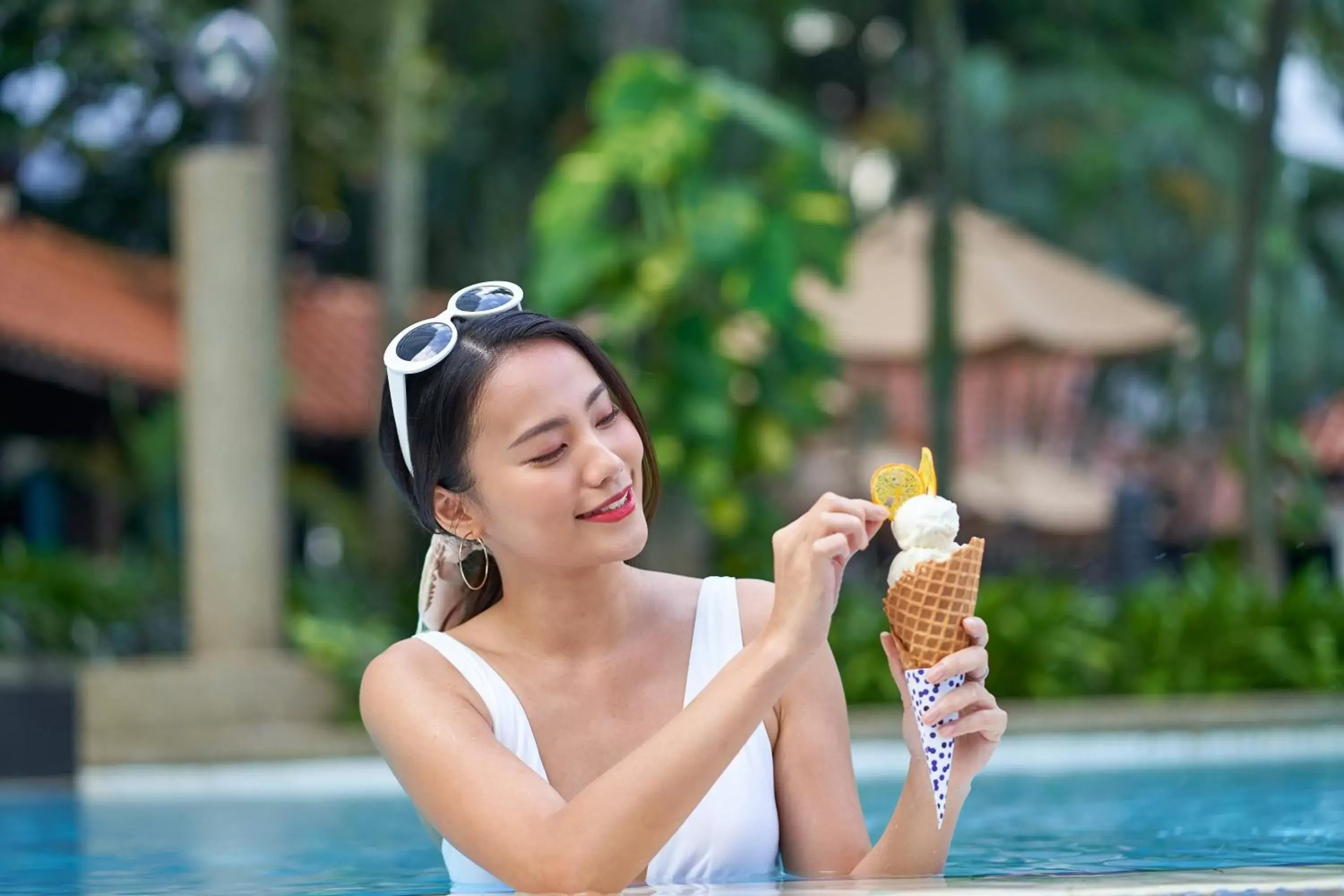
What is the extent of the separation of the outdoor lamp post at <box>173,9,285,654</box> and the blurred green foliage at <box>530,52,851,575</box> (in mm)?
1819

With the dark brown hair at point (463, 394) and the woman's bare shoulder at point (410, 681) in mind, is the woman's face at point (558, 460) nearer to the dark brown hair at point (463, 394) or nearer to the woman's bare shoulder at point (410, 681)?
the dark brown hair at point (463, 394)

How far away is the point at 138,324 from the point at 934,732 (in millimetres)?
15130

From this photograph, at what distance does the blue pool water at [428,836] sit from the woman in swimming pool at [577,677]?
0.49 metres

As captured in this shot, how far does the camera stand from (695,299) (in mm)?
10758

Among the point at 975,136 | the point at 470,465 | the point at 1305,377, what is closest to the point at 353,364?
the point at 975,136

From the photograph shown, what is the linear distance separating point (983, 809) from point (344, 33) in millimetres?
11194

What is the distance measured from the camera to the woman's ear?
270 centimetres

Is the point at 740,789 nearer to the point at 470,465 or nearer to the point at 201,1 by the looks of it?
the point at 470,465

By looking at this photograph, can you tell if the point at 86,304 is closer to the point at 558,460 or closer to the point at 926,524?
the point at 558,460

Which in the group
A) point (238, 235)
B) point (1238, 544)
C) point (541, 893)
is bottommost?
point (1238, 544)

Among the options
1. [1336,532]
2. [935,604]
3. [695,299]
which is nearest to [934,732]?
[935,604]

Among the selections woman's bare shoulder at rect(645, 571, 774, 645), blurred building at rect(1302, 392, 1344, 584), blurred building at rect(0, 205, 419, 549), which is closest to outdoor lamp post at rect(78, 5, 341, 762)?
blurred building at rect(0, 205, 419, 549)

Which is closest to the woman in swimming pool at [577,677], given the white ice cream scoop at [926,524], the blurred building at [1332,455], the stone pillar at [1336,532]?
the white ice cream scoop at [926,524]

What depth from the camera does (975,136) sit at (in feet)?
74.0
